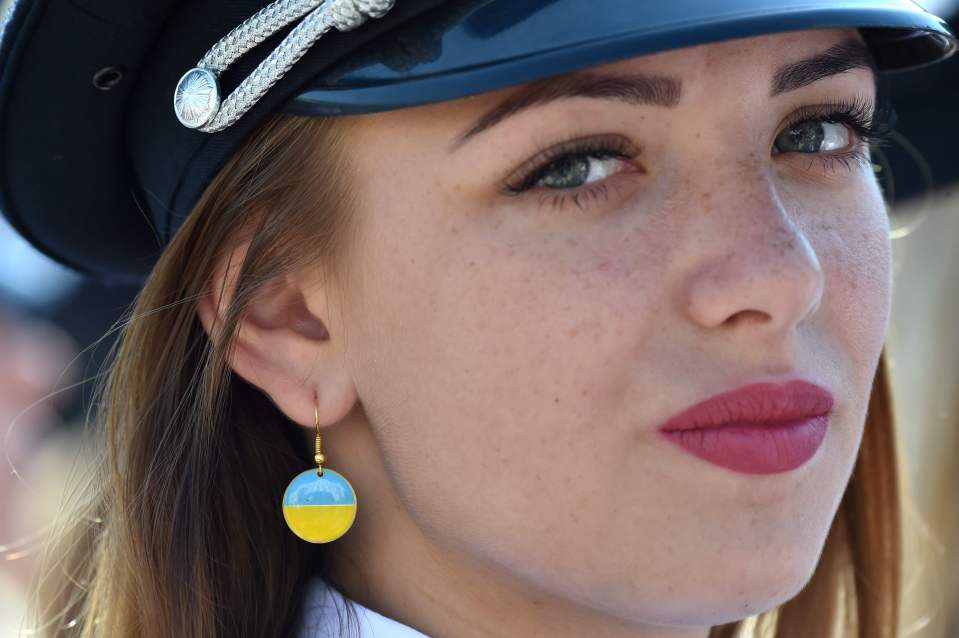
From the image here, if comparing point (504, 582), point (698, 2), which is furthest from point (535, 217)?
point (504, 582)

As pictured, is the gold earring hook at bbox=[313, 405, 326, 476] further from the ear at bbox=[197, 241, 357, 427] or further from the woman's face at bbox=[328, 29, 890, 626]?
the woman's face at bbox=[328, 29, 890, 626]

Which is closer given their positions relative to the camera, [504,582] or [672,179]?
[672,179]

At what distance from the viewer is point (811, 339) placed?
177 centimetres

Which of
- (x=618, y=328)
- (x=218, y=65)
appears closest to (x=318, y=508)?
(x=618, y=328)

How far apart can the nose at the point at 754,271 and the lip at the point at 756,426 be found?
0.10 m

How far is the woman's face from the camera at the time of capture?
5.48ft

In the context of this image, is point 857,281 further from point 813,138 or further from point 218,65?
point 218,65

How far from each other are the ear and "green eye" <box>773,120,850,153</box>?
738 millimetres

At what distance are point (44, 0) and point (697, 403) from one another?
1.14 meters

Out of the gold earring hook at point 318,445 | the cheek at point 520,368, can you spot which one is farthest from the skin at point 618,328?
the gold earring hook at point 318,445

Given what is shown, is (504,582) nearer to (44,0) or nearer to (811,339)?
(811,339)

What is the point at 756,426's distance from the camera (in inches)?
67.6

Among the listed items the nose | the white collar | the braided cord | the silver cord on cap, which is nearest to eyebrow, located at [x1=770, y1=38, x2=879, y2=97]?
the nose

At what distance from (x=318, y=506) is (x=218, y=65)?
0.70m
